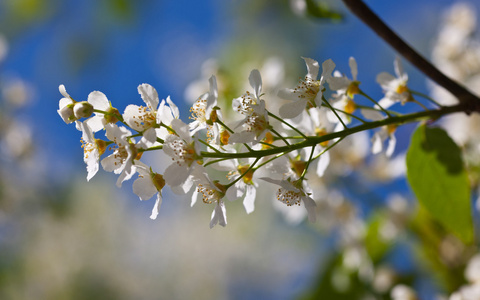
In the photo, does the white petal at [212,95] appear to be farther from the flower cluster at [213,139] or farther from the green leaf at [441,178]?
the green leaf at [441,178]

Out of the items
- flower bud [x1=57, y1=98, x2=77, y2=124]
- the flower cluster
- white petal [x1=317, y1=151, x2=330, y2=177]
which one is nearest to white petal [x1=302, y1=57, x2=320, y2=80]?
the flower cluster

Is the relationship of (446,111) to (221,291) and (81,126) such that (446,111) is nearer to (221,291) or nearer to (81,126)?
(81,126)

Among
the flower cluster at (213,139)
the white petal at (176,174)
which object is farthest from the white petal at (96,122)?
the white petal at (176,174)

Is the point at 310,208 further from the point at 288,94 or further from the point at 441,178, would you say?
the point at 441,178

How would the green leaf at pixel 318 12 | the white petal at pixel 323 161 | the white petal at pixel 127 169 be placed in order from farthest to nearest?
the green leaf at pixel 318 12
the white petal at pixel 323 161
the white petal at pixel 127 169

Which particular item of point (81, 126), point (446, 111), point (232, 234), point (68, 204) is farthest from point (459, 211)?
point (68, 204)

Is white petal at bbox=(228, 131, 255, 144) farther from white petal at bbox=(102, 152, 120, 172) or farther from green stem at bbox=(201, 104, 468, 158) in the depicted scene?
white petal at bbox=(102, 152, 120, 172)

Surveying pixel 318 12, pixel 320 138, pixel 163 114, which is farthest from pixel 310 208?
pixel 318 12
